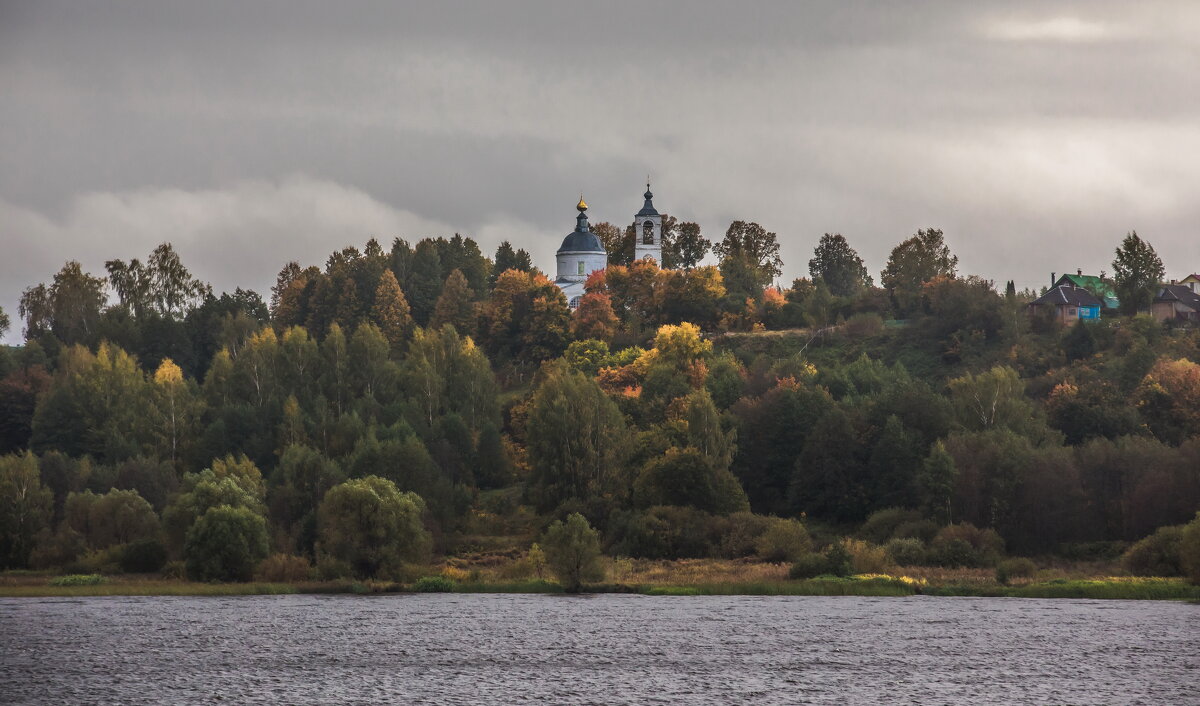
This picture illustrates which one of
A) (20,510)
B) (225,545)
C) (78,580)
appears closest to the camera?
(225,545)

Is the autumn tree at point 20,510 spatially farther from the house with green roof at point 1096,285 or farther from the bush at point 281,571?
the house with green roof at point 1096,285

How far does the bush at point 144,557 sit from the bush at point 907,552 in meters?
52.4

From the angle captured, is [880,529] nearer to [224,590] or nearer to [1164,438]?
[1164,438]

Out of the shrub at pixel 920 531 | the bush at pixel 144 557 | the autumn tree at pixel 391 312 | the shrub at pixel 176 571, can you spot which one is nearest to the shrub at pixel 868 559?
the shrub at pixel 920 531

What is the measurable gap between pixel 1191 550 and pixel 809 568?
2443 cm

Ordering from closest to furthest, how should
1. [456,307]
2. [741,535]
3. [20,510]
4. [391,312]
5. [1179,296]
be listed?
→ [741,535] → [20,510] → [1179,296] → [456,307] → [391,312]

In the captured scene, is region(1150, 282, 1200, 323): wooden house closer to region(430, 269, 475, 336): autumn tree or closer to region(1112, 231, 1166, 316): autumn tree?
region(1112, 231, 1166, 316): autumn tree

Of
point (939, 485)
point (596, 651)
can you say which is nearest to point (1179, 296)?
point (939, 485)

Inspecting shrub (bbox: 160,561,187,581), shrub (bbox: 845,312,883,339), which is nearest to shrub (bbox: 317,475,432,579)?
shrub (bbox: 160,561,187,581)

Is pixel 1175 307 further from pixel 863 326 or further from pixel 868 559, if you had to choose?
pixel 868 559

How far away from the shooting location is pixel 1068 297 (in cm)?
17012

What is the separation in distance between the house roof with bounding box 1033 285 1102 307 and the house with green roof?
1.81 meters

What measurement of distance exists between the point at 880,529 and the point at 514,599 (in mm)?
30338

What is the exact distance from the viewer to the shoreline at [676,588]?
311 ft
